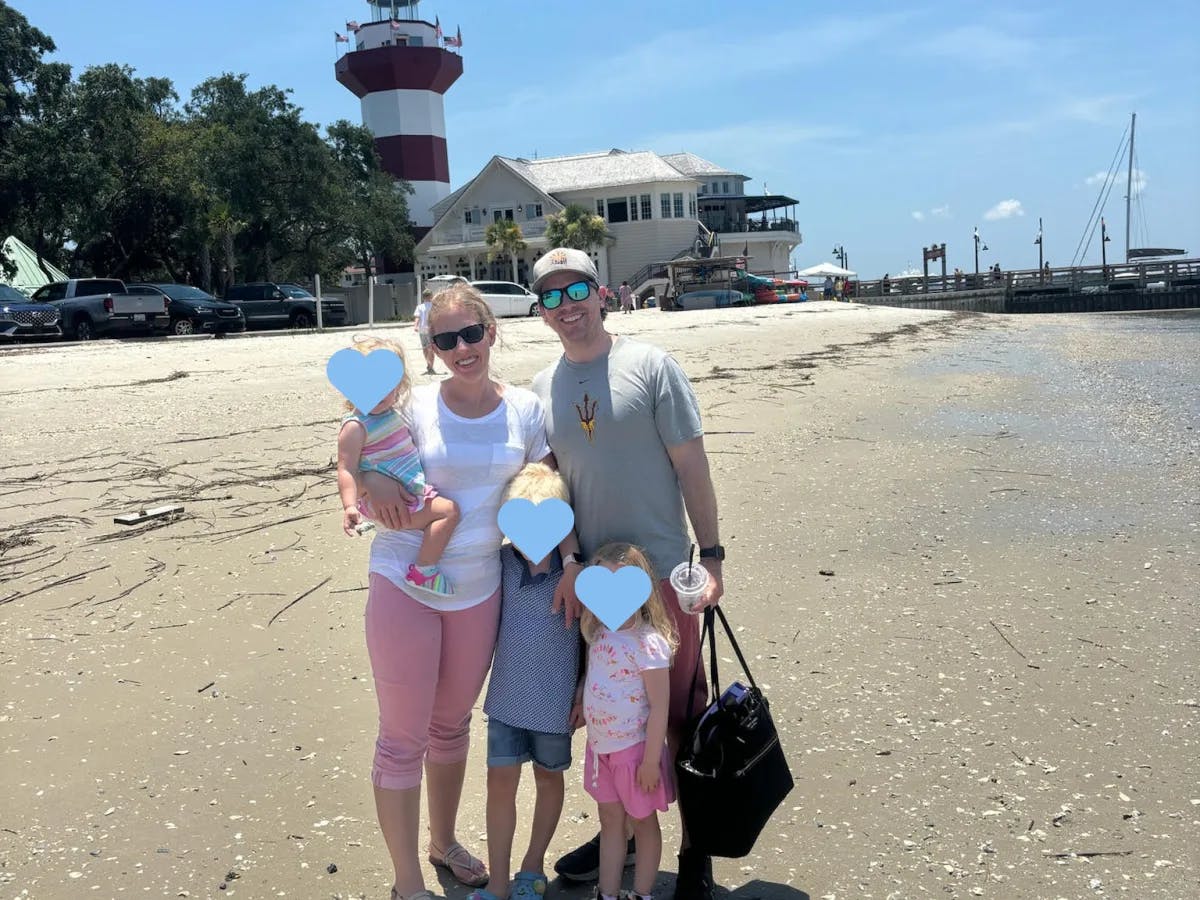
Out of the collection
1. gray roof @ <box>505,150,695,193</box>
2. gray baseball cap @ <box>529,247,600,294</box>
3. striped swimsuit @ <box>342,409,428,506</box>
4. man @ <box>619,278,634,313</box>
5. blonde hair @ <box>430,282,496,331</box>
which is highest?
gray roof @ <box>505,150,695,193</box>

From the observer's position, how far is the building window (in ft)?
185

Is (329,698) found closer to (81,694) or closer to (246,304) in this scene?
(81,694)

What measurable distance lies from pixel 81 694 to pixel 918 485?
5606mm

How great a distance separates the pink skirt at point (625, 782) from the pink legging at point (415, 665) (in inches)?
16.8

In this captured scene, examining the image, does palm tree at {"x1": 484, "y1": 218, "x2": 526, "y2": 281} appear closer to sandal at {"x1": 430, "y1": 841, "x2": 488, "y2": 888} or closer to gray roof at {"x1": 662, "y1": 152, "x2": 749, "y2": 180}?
gray roof at {"x1": 662, "y1": 152, "x2": 749, "y2": 180}

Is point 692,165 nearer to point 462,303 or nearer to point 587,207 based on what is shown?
point 587,207

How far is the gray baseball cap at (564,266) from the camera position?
2.87m

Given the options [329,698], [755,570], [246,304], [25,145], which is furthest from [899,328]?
[25,145]

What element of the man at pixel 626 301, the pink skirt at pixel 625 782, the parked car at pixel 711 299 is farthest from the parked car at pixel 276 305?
the pink skirt at pixel 625 782

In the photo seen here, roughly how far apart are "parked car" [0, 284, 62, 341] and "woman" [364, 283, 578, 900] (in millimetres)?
23274

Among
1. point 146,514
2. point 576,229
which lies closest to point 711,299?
point 576,229

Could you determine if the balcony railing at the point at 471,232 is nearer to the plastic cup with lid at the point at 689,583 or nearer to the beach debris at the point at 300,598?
the beach debris at the point at 300,598

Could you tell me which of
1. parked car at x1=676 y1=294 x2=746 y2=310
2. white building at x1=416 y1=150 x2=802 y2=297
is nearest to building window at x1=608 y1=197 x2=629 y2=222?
white building at x1=416 y1=150 x2=802 y2=297

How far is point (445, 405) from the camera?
9.31ft
